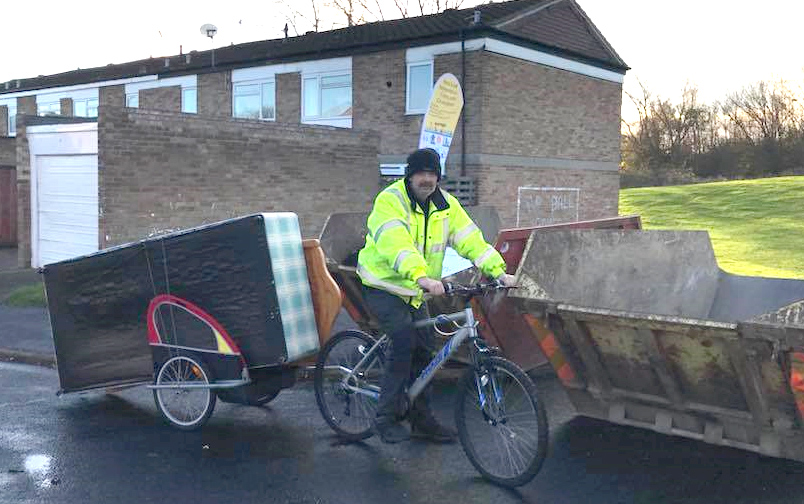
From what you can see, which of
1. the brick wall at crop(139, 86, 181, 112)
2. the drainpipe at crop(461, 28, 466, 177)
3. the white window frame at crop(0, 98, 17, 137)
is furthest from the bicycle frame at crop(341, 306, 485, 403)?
the white window frame at crop(0, 98, 17, 137)

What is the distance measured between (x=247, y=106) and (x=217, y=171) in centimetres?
873

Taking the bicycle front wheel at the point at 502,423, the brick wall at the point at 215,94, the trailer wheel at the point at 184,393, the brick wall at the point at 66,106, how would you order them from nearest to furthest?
the bicycle front wheel at the point at 502,423, the trailer wheel at the point at 184,393, the brick wall at the point at 215,94, the brick wall at the point at 66,106

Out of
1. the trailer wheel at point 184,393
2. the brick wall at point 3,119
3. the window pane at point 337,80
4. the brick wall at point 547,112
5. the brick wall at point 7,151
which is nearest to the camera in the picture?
the trailer wheel at point 184,393

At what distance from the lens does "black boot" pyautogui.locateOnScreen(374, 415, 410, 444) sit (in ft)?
16.1

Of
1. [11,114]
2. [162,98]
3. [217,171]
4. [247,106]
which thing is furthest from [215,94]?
[11,114]

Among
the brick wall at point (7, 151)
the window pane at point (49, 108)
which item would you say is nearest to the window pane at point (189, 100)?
the brick wall at point (7, 151)

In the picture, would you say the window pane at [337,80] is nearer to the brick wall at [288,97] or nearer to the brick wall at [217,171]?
the brick wall at [288,97]

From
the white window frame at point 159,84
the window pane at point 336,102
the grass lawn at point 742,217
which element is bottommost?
the grass lawn at point 742,217

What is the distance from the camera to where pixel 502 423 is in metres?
4.41

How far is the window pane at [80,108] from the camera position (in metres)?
27.5

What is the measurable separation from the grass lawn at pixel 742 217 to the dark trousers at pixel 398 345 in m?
10.4

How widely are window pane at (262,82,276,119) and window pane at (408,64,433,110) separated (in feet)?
15.3

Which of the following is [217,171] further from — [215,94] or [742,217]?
[742,217]

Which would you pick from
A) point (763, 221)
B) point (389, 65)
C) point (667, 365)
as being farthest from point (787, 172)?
point (667, 365)
